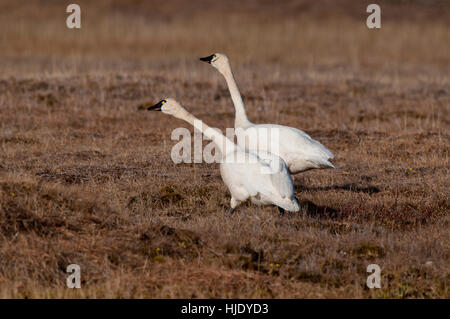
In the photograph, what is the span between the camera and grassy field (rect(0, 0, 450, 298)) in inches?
252

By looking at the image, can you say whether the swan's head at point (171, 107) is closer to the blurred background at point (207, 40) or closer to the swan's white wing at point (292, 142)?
the swan's white wing at point (292, 142)

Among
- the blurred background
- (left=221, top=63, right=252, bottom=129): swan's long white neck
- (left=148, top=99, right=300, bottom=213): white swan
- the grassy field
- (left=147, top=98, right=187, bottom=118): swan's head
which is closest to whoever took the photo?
the grassy field

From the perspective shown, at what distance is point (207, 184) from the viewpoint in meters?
9.59

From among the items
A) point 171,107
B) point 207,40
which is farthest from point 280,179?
point 207,40

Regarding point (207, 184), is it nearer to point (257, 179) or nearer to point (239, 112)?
point (239, 112)

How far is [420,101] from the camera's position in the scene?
17391 millimetres

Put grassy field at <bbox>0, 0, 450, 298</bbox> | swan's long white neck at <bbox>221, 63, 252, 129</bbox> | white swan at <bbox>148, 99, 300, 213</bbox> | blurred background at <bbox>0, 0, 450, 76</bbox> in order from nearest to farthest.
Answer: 1. grassy field at <bbox>0, 0, 450, 298</bbox>
2. white swan at <bbox>148, 99, 300, 213</bbox>
3. swan's long white neck at <bbox>221, 63, 252, 129</bbox>
4. blurred background at <bbox>0, 0, 450, 76</bbox>

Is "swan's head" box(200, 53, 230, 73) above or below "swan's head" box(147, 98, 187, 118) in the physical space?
above

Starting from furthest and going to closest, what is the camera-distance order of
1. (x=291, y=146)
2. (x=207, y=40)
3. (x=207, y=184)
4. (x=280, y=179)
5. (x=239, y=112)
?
(x=207, y=40) → (x=239, y=112) → (x=207, y=184) → (x=291, y=146) → (x=280, y=179)

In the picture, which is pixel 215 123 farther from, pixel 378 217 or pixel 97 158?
pixel 378 217

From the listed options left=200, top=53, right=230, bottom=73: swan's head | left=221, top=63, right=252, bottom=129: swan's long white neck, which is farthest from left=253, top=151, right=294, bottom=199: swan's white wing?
Result: left=200, top=53, right=230, bottom=73: swan's head

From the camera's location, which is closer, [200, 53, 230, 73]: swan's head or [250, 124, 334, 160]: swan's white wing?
[250, 124, 334, 160]: swan's white wing


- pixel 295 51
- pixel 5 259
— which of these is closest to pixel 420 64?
pixel 295 51

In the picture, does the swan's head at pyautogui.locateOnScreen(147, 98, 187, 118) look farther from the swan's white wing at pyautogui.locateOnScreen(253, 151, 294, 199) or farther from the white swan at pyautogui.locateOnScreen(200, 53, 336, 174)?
the swan's white wing at pyautogui.locateOnScreen(253, 151, 294, 199)
